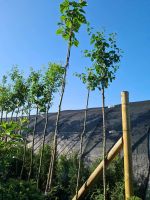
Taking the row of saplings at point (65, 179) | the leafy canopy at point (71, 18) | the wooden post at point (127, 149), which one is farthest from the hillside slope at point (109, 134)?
the leafy canopy at point (71, 18)

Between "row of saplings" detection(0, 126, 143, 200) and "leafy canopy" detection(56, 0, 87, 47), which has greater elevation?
"leafy canopy" detection(56, 0, 87, 47)

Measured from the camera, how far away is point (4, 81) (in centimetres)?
1694

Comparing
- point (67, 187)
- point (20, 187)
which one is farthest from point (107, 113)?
point (20, 187)

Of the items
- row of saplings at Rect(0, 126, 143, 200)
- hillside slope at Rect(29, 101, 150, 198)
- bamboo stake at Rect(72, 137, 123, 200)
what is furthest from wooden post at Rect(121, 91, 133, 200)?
hillside slope at Rect(29, 101, 150, 198)

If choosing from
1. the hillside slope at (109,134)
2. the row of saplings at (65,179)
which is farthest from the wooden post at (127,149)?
the hillside slope at (109,134)

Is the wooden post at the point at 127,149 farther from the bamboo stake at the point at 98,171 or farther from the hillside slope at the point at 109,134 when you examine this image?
the hillside slope at the point at 109,134

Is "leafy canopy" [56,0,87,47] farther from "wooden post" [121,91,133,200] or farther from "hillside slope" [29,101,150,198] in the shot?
"hillside slope" [29,101,150,198]

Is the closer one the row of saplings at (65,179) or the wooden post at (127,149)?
the row of saplings at (65,179)

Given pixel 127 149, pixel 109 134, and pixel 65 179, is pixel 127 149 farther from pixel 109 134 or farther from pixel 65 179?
pixel 109 134

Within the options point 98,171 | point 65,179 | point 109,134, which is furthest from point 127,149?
point 109,134

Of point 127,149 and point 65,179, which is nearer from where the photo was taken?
point 127,149

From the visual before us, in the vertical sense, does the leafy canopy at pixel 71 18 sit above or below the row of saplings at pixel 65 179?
above

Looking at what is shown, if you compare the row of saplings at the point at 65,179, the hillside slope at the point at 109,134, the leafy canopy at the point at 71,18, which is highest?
the leafy canopy at the point at 71,18

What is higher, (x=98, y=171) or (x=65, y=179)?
(x=98, y=171)
